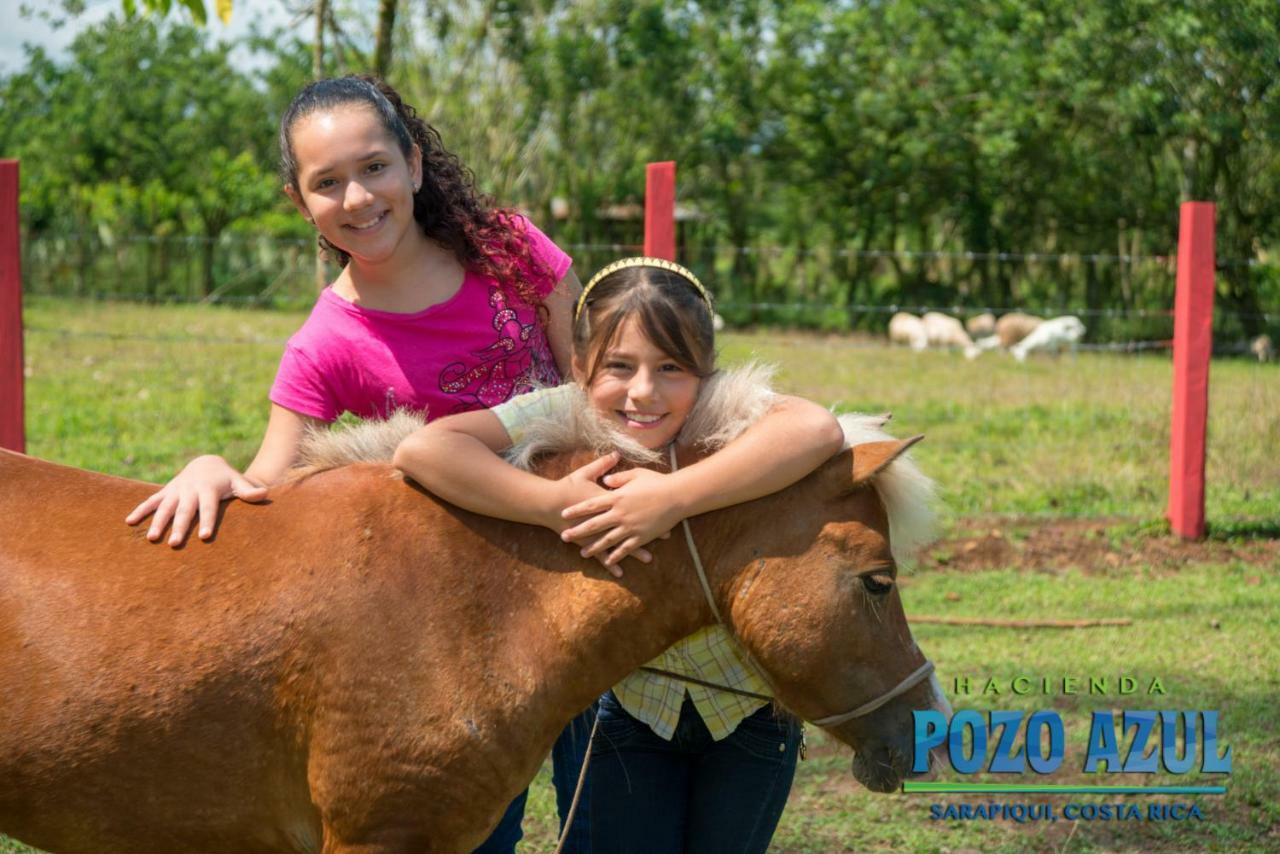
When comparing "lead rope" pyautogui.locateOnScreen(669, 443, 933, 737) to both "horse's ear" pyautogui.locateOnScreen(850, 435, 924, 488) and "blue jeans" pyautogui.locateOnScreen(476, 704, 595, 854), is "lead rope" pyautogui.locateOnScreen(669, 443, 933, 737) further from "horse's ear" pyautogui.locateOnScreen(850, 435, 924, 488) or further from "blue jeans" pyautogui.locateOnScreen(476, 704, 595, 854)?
"blue jeans" pyautogui.locateOnScreen(476, 704, 595, 854)

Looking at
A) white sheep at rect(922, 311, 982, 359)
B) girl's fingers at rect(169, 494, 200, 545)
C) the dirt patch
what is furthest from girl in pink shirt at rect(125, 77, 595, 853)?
white sheep at rect(922, 311, 982, 359)

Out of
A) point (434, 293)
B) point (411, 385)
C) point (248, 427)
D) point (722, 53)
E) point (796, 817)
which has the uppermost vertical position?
point (722, 53)

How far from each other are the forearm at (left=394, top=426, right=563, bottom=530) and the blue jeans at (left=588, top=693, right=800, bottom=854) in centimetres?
66

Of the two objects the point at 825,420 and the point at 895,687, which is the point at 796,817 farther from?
the point at 825,420

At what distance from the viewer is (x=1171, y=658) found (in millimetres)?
5637

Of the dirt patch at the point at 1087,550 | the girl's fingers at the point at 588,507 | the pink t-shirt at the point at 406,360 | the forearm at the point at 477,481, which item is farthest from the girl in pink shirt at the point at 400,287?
the dirt patch at the point at 1087,550

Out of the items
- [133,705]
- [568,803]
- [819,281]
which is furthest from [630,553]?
[819,281]

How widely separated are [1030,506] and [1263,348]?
9.30m

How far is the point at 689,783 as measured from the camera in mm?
2754

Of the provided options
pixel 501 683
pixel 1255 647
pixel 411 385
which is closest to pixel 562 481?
pixel 501 683

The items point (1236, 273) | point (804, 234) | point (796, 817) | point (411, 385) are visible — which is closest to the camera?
point (411, 385)

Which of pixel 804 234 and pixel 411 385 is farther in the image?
pixel 804 234

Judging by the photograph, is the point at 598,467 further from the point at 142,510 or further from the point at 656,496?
the point at 142,510

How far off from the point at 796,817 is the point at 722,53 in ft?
63.8
